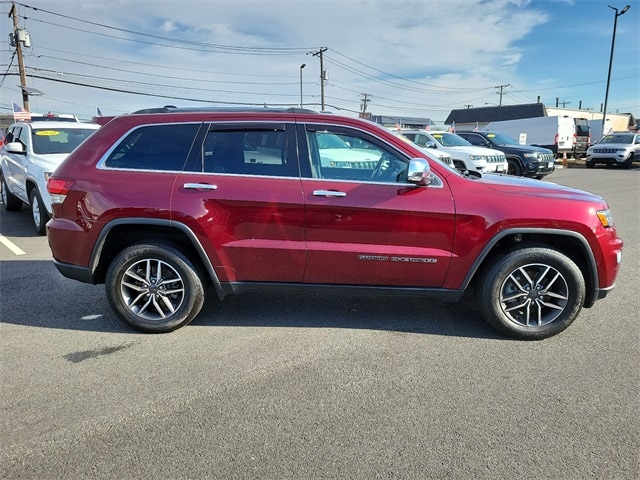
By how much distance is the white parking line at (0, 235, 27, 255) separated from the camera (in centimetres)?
632

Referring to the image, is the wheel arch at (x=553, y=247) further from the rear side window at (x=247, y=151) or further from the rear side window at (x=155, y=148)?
the rear side window at (x=155, y=148)

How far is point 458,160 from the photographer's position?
506 inches

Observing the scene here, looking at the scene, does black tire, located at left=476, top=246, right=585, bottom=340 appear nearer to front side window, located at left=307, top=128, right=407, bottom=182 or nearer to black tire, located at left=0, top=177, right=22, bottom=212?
front side window, located at left=307, top=128, right=407, bottom=182

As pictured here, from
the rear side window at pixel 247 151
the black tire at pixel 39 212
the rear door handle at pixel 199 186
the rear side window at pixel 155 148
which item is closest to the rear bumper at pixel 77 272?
the rear side window at pixel 155 148

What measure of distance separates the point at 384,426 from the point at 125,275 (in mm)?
2442

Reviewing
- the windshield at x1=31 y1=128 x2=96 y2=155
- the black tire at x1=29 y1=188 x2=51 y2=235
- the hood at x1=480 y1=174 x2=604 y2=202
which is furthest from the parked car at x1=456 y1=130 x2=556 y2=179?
the black tire at x1=29 y1=188 x2=51 y2=235

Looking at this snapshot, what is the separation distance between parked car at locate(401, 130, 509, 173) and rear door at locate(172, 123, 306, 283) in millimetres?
9467

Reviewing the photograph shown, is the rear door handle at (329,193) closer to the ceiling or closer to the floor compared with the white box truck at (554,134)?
closer to the floor

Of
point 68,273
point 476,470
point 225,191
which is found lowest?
point 476,470

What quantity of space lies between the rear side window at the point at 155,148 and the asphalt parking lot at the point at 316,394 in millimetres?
1417

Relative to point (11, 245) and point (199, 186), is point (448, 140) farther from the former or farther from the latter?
point (199, 186)

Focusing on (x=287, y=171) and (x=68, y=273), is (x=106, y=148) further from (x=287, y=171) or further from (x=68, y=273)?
(x=287, y=171)

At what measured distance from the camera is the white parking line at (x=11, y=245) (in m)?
6.32

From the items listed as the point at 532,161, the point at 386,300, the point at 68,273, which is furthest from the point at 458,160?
the point at 68,273
